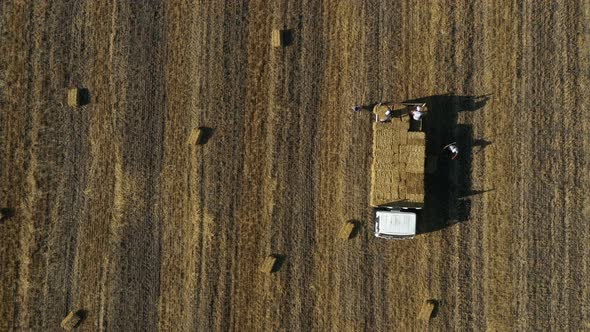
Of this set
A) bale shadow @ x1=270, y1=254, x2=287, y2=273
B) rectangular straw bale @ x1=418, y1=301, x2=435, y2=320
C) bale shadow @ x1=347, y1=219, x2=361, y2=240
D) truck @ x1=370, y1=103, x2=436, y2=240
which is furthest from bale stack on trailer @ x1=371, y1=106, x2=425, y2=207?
bale shadow @ x1=270, y1=254, x2=287, y2=273

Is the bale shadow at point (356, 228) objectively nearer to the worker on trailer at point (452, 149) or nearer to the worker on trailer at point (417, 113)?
the worker on trailer at point (452, 149)

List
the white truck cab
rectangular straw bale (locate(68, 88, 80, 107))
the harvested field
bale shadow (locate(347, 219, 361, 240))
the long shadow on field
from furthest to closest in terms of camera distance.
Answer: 1. rectangular straw bale (locate(68, 88, 80, 107))
2. bale shadow (locate(347, 219, 361, 240))
3. the long shadow on field
4. the harvested field
5. the white truck cab

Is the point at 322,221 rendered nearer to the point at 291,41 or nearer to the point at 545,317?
the point at 291,41

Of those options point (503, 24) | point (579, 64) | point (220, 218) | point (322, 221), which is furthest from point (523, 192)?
point (220, 218)

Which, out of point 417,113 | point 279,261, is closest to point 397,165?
point 417,113

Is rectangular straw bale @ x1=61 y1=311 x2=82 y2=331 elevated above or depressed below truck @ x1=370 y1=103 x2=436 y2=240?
below

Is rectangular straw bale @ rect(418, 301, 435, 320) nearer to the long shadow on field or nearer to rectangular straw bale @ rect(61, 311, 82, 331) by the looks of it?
the long shadow on field
